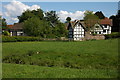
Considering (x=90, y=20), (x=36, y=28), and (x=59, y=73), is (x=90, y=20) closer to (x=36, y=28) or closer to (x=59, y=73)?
(x=36, y=28)

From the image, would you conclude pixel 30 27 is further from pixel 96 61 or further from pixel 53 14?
pixel 96 61

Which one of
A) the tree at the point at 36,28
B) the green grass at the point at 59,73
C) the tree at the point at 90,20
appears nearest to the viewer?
the green grass at the point at 59,73

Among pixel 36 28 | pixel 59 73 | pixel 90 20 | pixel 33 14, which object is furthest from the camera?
pixel 33 14

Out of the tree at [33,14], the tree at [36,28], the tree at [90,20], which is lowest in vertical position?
the tree at [36,28]

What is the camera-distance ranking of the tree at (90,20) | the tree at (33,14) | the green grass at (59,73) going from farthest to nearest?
the tree at (33,14)
the tree at (90,20)
the green grass at (59,73)

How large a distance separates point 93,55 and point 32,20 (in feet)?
121

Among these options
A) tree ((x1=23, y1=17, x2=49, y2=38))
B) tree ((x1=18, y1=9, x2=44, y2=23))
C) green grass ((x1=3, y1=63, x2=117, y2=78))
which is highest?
tree ((x1=18, y1=9, x2=44, y2=23))

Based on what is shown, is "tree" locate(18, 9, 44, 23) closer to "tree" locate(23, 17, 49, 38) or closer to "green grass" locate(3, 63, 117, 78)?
"tree" locate(23, 17, 49, 38)

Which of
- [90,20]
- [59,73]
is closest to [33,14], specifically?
[90,20]

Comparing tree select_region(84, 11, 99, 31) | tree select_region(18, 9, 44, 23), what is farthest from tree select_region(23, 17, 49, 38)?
tree select_region(18, 9, 44, 23)

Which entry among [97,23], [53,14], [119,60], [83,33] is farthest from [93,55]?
[53,14]

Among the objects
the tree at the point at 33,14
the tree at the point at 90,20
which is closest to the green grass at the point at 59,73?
the tree at the point at 90,20

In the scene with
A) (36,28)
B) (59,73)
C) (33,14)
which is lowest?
(59,73)

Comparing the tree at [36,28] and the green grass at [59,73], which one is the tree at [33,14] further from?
the green grass at [59,73]
